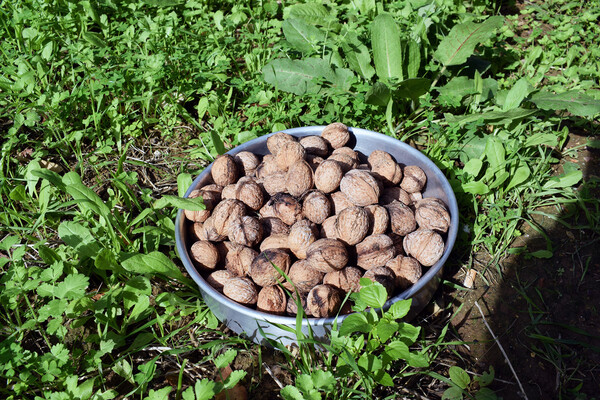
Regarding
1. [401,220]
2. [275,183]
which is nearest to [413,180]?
[401,220]

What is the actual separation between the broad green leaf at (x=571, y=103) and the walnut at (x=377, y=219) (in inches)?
56.3

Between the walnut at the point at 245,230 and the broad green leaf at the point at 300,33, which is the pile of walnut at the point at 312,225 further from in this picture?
the broad green leaf at the point at 300,33

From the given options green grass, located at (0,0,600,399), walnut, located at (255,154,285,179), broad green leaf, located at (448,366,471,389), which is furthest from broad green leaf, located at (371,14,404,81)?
broad green leaf, located at (448,366,471,389)

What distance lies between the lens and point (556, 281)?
2.67 metres

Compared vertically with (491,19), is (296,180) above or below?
below

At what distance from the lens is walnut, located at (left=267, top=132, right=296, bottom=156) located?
9.32 feet

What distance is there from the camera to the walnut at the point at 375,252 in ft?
7.84

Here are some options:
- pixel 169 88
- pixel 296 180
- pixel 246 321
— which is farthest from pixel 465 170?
pixel 169 88

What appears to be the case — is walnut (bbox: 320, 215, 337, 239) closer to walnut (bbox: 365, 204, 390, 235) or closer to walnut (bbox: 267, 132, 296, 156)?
walnut (bbox: 365, 204, 390, 235)

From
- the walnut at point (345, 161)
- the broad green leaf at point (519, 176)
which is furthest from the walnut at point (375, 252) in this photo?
the broad green leaf at point (519, 176)

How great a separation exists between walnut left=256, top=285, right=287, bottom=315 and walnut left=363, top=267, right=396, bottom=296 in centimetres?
41

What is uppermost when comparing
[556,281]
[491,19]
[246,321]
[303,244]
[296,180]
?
[491,19]

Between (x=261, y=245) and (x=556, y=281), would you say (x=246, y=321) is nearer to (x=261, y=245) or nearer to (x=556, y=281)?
(x=261, y=245)

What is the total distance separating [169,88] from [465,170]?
230 centimetres
